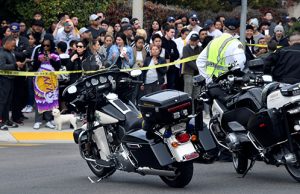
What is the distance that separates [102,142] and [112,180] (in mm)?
578

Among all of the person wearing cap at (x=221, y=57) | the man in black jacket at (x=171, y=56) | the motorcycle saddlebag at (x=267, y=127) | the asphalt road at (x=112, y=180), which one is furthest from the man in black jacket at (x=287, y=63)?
the man in black jacket at (x=171, y=56)

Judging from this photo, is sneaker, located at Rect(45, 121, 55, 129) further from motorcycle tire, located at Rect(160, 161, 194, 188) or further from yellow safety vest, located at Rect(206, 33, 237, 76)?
motorcycle tire, located at Rect(160, 161, 194, 188)

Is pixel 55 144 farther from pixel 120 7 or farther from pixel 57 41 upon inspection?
pixel 120 7

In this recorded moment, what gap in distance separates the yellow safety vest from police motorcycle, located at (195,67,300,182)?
2.33 ft

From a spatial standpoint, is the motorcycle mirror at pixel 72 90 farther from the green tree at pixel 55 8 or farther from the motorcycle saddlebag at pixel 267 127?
the green tree at pixel 55 8

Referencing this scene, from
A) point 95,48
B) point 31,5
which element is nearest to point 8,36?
point 95,48

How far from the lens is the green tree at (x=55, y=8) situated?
25.0 meters

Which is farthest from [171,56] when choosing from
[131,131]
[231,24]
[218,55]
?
[131,131]

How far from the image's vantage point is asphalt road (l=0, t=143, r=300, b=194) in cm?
1140

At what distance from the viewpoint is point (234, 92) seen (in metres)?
12.7

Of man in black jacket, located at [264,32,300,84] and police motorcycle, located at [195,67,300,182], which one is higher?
man in black jacket, located at [264,32,300,84]

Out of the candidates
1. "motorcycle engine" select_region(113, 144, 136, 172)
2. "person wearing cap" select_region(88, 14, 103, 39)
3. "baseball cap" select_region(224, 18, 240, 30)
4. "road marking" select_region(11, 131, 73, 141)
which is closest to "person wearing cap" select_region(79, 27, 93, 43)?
"person wearing cap" select_region(88, 14, 103, 39)

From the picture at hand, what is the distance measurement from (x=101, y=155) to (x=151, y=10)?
2035 cm

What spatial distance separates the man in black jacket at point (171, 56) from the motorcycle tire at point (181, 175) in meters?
8.93
